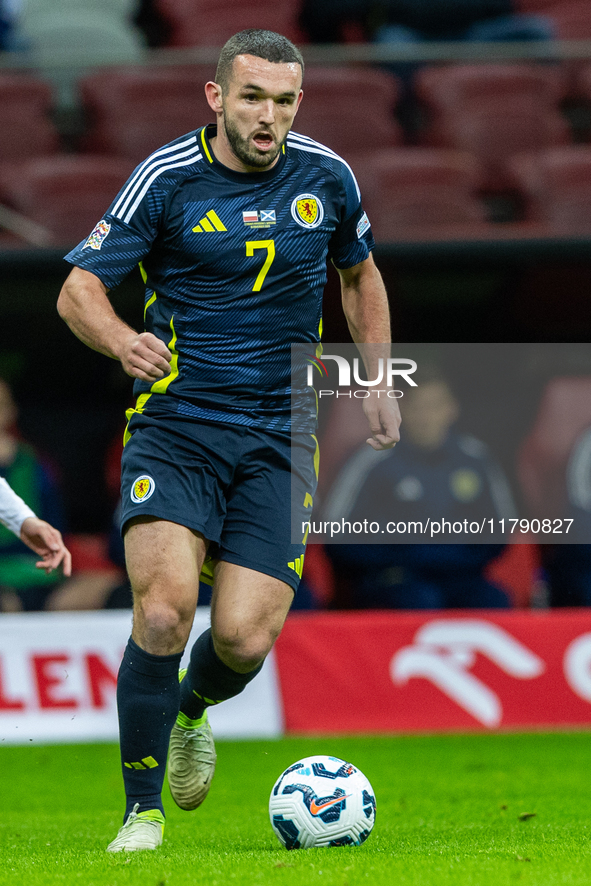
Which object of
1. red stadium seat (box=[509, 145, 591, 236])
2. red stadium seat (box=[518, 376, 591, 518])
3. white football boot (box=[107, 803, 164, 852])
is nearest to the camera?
white football boot (box=[107, 803, 164, 852])

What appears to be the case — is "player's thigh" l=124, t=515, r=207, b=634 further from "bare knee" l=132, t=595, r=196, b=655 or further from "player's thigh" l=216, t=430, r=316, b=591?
"player's thigh" l=216, t=430, r=316, b=591

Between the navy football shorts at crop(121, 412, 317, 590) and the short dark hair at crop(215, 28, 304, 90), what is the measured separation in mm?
1143

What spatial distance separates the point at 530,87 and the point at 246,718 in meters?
5.48

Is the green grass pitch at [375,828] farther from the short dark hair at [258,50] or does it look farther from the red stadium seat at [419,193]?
the red stadium seat at [419,193]

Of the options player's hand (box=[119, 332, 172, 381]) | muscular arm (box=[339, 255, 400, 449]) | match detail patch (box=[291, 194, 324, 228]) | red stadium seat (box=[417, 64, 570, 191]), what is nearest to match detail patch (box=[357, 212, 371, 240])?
muscular arm (box=[339, 255, 400, 449])

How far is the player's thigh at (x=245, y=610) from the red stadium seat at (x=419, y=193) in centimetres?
486

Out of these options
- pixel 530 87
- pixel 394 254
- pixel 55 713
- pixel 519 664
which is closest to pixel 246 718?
pixel 55 713

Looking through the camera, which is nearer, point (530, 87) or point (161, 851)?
point (161, 851)

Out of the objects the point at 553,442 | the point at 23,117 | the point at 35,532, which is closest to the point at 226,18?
the point at 23,117

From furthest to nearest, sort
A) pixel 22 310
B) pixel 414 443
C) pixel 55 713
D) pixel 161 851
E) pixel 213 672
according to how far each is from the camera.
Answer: pixel 22 310, pixel 414 443, pixel 55 713, pixel 213 672, pixel 161 851

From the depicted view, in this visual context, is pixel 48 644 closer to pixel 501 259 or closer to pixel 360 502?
pixel 360 502

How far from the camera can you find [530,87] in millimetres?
9719

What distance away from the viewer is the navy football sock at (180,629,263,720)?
165 inches

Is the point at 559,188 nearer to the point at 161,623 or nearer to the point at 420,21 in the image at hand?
the point at 420,21
